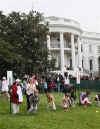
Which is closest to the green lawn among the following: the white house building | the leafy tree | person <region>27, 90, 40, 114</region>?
person <region>27, 90, 40, 114</region>

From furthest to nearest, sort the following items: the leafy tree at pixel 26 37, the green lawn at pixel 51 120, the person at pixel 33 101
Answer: the leafy tree at pixel 26 37 < the person at pixel 33 101 < the green lawn at pixel 51 120

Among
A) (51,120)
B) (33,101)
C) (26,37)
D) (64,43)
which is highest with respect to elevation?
(26,37)

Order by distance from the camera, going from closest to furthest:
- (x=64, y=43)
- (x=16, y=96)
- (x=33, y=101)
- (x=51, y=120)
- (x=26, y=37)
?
(x=51, y=120) < (x=33, y=101) < (x=16, y=96) < (x=26, y=37) < (x=64, y=43)

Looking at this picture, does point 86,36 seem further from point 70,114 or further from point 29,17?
point 70,114

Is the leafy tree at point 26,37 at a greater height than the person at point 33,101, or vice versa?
the leafy tree at point 26,37

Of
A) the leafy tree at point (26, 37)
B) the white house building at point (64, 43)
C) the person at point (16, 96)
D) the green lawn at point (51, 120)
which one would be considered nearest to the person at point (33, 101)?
the green lawn at point (51, 120)

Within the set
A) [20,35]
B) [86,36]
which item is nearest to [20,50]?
[20,35]

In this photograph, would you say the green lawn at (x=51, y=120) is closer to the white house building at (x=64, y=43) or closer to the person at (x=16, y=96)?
the person at (x=16, y=96)

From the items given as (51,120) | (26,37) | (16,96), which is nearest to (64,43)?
(26,37)

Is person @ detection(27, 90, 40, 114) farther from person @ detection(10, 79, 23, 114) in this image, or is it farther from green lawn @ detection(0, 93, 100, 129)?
person @ detection(10, 79, 23, 114)

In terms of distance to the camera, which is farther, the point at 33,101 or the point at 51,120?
the point at 33,101

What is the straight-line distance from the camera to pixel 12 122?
14234 mm

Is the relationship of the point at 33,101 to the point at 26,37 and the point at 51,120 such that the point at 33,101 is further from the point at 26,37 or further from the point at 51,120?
the point at 26,37

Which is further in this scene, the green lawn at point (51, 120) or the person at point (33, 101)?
the person at point (33, 101)
